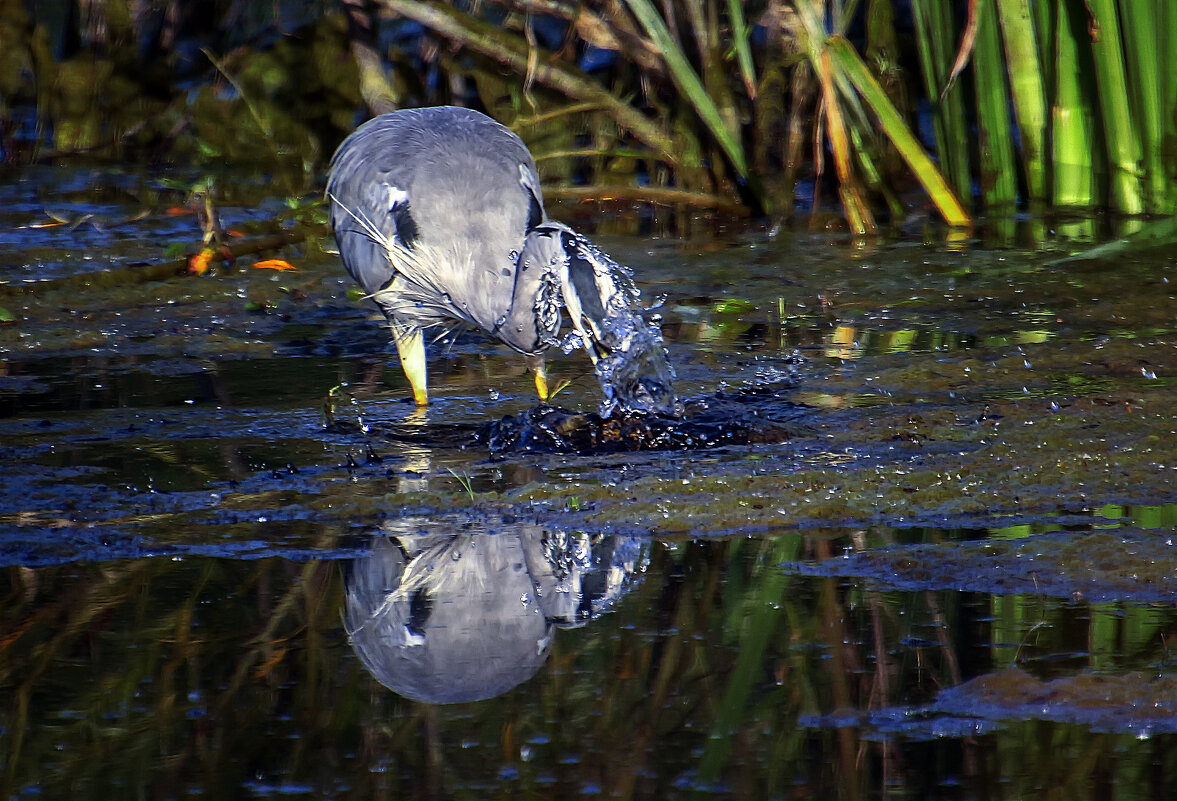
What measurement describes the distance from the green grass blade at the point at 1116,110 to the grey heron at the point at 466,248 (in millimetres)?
2603

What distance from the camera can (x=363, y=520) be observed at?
3729 millimetres

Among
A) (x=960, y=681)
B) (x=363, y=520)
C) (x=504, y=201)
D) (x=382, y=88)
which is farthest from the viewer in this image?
(x=382, y=88)

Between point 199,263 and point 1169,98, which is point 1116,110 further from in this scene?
point 199,263

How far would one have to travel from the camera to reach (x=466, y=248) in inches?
187

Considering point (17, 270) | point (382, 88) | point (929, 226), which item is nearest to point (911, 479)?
point (929, 226)

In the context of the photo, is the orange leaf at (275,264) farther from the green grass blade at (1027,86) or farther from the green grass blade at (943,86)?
the green grass blade at (1027,86)

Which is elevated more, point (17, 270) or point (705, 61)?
point (705, 61)

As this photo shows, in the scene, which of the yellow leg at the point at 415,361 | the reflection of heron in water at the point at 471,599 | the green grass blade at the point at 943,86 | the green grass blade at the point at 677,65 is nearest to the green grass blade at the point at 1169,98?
the green grass blade at the point at 943,86

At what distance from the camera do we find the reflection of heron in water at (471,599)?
2.87 meters

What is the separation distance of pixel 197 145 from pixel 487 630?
25.1 feet

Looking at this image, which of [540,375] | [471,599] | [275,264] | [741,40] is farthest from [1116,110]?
[471,599]

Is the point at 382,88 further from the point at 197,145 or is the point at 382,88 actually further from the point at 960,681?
→ the point at 960,681

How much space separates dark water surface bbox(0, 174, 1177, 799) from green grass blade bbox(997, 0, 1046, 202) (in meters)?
1.20

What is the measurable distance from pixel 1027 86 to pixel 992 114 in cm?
19
